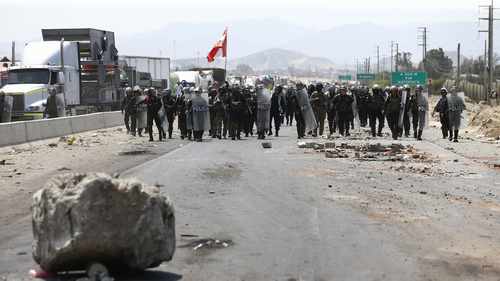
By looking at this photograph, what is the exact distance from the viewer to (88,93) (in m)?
42.1

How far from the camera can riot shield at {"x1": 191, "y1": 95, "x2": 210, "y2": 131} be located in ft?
96.6

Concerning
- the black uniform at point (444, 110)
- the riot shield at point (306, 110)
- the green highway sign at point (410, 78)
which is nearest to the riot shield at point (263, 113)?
the riot shield at point (306, 110)

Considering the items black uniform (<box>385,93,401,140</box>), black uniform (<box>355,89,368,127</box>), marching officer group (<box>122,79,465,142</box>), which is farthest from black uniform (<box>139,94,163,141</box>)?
black uniform (<box>355,89,368,127</box>)

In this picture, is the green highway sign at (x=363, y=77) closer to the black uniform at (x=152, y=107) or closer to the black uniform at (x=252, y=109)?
the black uniform at (x=252, y=109)

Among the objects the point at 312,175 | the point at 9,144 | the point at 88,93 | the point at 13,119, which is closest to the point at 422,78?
the point at 88,93

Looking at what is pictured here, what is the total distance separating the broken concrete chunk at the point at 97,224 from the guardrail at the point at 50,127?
1834 cm

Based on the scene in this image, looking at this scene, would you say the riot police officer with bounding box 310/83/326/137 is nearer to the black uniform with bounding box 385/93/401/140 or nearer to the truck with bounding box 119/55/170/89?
the black uniform with bounding box 385/93/401/140

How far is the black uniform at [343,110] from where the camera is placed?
1266 inches

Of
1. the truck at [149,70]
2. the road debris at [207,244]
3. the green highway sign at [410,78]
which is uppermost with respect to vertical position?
the truck at [149,70]

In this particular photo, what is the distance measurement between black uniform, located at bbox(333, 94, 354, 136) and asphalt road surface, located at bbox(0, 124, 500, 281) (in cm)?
1102

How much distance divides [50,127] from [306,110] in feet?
28.3

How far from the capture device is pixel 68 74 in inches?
1510

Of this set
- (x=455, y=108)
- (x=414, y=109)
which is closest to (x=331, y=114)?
(x=414, y=109)

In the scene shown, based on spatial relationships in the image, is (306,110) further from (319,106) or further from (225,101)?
(225,101)
